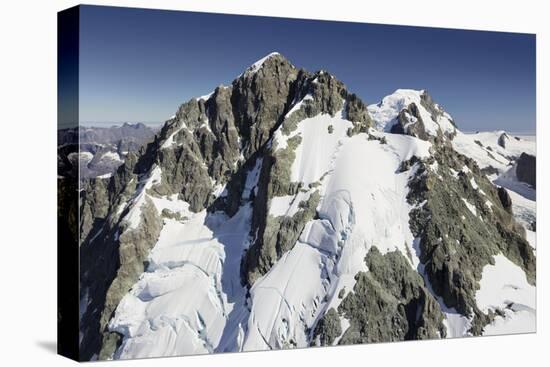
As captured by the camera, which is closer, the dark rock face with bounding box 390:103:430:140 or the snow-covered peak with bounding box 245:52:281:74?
the snow-covered peak with bounding box 245:52:281:74

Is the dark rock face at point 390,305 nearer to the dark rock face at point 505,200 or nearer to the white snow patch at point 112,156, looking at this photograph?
the dark rock face at point 505,200

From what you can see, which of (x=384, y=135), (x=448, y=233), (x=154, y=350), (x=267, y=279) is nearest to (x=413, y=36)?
(x=384, y=135)

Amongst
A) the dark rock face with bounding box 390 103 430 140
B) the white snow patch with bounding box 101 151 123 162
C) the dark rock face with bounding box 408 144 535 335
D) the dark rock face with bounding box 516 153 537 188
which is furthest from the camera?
the dark rock face with bounding box 516 153 537 188

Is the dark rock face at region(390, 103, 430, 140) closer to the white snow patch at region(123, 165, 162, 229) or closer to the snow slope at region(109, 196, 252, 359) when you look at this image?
the snow slope at region(109, 196, 252, 359)

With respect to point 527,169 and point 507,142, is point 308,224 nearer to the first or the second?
point 507,142

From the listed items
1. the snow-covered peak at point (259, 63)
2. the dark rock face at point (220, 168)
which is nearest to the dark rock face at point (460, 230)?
the dark rock face at point (220, 168)

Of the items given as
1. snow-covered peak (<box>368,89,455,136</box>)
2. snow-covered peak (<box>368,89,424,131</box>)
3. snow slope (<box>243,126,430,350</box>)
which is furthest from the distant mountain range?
snow-covered peak (<box>368,89,455,136</box>)

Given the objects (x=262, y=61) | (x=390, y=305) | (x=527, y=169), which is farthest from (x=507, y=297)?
(x=262, y=61)

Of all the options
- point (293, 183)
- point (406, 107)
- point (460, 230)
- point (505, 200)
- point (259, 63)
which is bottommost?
point (460, 230)
